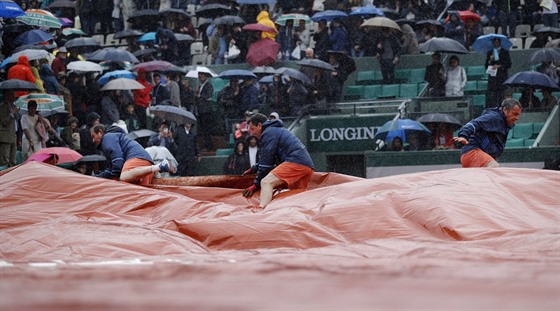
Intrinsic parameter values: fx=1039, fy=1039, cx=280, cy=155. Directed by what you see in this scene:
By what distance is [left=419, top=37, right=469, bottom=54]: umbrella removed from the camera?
19.2 m

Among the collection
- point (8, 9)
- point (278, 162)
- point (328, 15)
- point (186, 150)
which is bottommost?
point (186, 150)

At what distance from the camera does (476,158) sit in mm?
11562

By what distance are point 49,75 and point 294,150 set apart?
8.46 metres

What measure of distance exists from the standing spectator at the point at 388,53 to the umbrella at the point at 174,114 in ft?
14.2

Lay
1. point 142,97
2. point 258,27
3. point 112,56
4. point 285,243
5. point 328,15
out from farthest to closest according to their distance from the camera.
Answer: point 328,15
point 258,27
point 112,56
point 142,97
point 285,243

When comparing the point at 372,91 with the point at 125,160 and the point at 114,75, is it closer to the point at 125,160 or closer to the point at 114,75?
the point at 114,75

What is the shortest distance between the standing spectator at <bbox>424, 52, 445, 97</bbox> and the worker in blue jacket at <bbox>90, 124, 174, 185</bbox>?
778 cm

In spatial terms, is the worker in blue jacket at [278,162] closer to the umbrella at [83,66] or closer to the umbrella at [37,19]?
the umbrella at [83,66]

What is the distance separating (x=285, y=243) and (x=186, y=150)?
935 cm

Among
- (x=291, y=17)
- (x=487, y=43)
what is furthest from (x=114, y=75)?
(x=487, y=43)

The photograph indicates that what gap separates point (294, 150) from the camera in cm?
1152

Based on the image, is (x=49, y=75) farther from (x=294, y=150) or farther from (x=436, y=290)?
(x=436, y=290)

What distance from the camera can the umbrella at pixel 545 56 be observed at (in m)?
18.7

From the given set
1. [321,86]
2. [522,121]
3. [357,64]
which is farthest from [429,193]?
[357,64]
